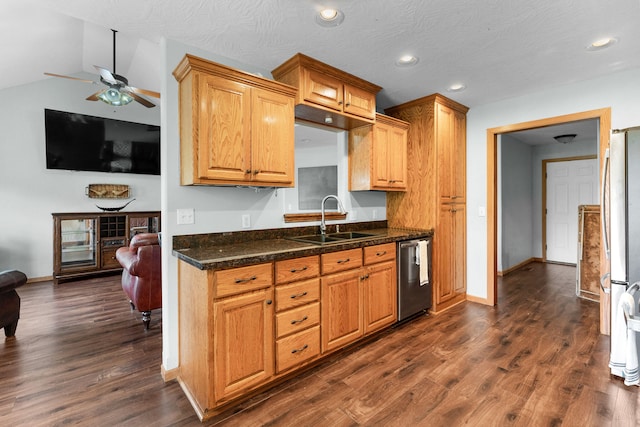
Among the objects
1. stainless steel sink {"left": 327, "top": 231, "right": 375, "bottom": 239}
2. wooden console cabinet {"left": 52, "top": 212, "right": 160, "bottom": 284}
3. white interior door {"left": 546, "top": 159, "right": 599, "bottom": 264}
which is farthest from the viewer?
white interior door {"left": 546, "top": 159, "right": 599, "bottom": 264}

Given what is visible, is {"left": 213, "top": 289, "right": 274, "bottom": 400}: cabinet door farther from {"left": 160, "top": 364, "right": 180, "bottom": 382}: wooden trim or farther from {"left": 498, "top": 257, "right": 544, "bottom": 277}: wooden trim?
{"left": 498, "top": 257, "right": 544, "bottom": 277}: wooden trim

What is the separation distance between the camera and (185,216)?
226 centimetres

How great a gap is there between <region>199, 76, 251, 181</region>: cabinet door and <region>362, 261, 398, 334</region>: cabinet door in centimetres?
142

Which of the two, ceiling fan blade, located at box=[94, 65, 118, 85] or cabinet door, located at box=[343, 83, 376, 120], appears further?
ceiling fan blade, located at box=[94, 65, 118, 85]

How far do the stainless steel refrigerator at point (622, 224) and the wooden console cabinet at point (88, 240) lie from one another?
21.0 ft

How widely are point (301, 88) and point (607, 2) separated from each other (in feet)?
6.72

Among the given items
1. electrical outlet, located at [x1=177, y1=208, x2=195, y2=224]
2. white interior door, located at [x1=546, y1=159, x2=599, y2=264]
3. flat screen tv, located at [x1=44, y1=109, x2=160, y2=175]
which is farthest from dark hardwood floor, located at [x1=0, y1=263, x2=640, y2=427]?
white interior door, located at [x1=546, y1=159, x2=599, y2=264]

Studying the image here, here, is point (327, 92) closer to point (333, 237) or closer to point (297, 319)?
point (333, 237)

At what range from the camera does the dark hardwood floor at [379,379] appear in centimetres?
178

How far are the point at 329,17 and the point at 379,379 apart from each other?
251cm

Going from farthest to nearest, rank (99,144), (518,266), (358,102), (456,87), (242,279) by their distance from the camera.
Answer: (518,266) < (99,144) < (456,87) < (358,102) < (242,279)

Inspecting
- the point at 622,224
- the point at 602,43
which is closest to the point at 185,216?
the point at 622,224

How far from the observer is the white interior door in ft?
18.8

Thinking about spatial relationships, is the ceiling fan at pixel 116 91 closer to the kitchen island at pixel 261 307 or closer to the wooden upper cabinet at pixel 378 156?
the wooden upper cabinet at pixel 378 156
